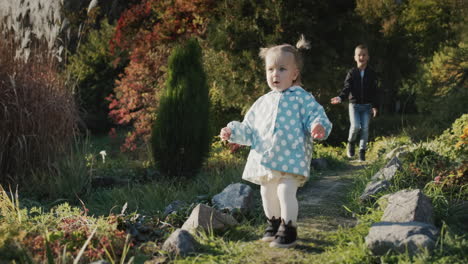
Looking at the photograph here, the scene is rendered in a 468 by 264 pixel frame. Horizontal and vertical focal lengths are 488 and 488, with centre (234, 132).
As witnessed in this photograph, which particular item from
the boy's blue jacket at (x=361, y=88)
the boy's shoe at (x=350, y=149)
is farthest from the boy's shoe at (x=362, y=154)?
the boy's blue jacket at (x=361, y=88)

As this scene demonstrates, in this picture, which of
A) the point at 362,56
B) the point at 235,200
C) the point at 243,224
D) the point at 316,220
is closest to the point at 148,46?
the point at 362,56

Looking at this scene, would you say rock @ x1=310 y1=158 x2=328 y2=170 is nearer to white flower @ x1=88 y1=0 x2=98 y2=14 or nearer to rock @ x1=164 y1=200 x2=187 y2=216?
rock @ x1=164 y1=200 x2=187 y2=216

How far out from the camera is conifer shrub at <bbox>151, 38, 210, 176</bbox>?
600 centimetres

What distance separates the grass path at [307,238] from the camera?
3123 millimetres

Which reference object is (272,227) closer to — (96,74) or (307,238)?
(307,238)

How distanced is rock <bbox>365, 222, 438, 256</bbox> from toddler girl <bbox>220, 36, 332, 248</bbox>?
608 mm

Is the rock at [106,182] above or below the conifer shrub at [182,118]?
below

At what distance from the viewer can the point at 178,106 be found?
5.98 meters

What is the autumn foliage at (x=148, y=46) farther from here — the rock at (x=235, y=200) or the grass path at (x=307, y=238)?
the rock at (x=235, y=200)

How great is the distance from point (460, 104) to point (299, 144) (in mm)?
6995

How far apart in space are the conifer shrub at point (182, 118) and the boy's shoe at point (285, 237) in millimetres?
2908

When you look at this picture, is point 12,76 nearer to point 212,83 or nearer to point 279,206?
point 279,206

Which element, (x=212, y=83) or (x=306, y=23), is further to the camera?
(x=212, y=83)

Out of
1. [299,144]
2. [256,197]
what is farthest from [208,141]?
[299,144]
